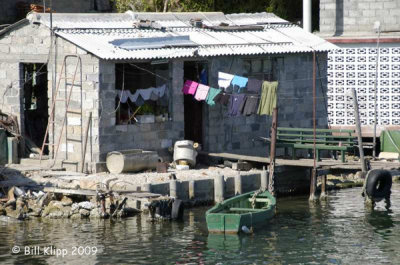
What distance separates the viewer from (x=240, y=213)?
115ft

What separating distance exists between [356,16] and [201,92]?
9.43m

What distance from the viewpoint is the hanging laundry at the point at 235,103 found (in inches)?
1638

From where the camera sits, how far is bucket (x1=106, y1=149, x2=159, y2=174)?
3822cm

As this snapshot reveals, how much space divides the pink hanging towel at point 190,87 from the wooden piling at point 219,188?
3826 millimetres

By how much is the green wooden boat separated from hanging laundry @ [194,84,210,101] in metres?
5.15

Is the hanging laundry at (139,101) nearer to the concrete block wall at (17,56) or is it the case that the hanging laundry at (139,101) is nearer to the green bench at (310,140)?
the concrete block wall at (17,56)

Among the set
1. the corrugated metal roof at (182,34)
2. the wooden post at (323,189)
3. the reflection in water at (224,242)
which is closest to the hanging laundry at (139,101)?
the corrugated metal roof at (182,34)

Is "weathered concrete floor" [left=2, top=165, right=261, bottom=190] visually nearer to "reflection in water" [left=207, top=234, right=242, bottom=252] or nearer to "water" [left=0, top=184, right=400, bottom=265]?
"water" [left=0, top=184, right=400, bottom=265]

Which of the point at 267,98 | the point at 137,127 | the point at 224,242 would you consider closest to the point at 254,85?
the point at 267,98

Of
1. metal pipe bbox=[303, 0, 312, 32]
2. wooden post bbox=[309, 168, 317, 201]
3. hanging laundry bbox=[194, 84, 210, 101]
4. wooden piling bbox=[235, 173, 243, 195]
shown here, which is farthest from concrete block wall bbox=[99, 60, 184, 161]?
metal pipe bbox=[303, 0, 312, 32]

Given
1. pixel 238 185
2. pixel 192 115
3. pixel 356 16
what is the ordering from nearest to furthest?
Answer: 1. pixel 238 185
2. pixel 192 115
3. pixel 356 16

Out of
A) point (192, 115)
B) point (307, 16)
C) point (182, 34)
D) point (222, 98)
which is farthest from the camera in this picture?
point (307, 16)

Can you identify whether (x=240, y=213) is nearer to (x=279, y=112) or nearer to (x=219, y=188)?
(x=219, y=188)

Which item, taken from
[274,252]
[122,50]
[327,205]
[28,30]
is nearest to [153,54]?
[122,50]
